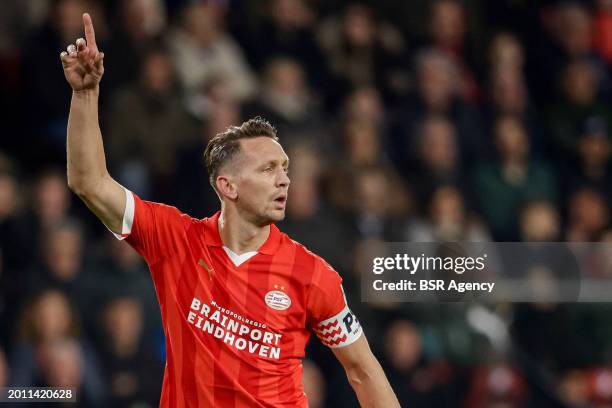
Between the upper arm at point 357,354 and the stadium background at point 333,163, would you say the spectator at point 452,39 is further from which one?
the upper arm at point 357,354

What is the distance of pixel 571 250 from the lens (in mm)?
7918

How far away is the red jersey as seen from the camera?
12.3 feet

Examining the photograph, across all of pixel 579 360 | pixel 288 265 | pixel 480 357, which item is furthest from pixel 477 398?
pixel 288 265

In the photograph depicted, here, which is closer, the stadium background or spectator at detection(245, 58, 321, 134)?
the stadium background

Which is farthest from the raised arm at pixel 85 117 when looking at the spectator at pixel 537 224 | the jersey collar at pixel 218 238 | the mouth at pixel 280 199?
the spectator at pixel 537 224

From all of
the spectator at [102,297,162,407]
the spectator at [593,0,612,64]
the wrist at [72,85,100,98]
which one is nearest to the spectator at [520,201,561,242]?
the spectator at [593,0,612,64]

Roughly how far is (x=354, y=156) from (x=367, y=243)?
781 mm

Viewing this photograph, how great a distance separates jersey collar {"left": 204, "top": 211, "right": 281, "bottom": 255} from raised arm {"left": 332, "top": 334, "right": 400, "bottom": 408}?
47 cm

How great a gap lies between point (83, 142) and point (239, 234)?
78 centimetres

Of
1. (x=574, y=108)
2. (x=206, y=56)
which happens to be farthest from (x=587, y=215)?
(x=206, y=56)

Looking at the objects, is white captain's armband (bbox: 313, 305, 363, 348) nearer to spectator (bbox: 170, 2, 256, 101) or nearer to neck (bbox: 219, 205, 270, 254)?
neck (bbox: 219, 205, 270, 254)

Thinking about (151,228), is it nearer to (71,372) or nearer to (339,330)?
(339,330)

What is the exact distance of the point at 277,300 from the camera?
12.6 feet

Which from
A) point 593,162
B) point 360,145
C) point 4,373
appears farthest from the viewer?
point 593,162
